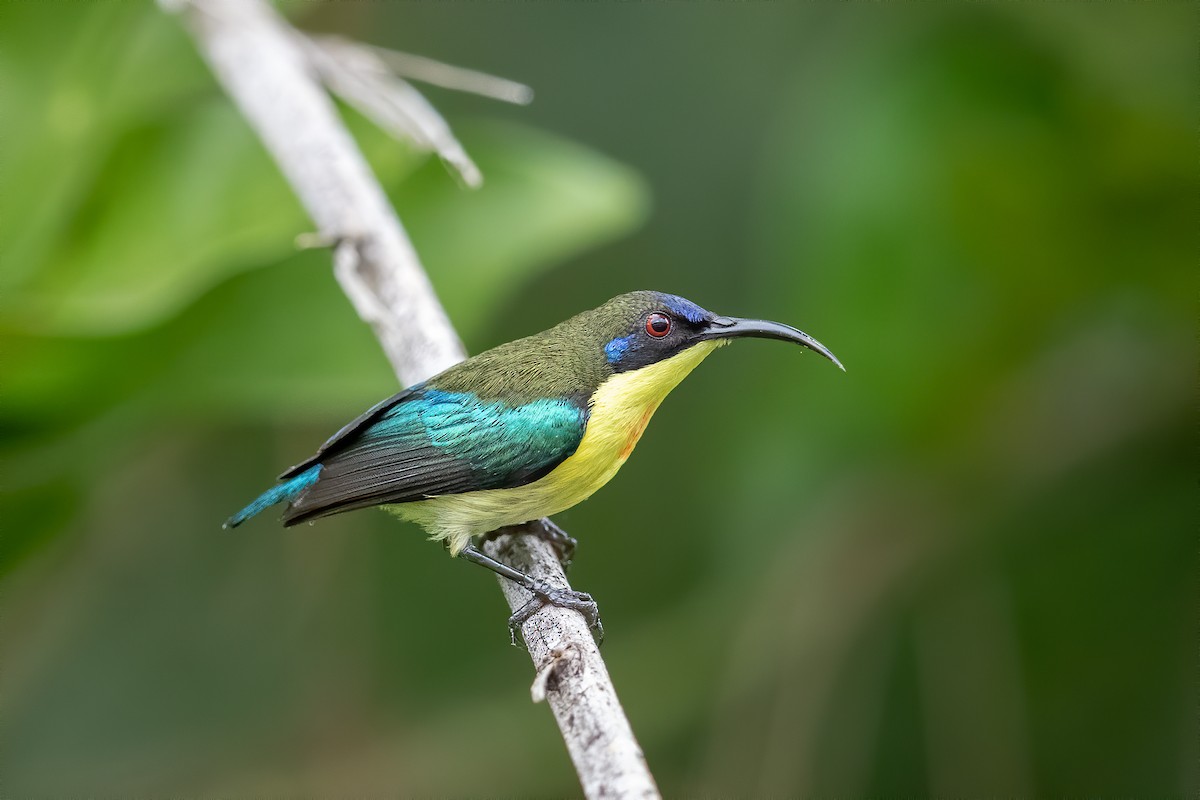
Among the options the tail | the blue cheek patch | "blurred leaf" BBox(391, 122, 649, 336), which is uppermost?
"blurred leaf" BBox(391, 122, 649, 336)

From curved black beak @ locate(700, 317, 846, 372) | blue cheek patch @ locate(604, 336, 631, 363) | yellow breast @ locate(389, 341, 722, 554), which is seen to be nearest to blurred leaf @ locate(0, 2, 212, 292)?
yellow breast @ locate(389, 341, 722, 554)

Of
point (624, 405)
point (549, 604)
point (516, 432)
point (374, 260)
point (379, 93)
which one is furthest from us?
point (379, 93)

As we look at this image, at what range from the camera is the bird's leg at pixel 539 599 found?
289 cm

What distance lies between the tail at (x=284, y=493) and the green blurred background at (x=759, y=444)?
2.11 ft

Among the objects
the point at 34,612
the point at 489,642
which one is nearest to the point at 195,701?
the point at 34,612

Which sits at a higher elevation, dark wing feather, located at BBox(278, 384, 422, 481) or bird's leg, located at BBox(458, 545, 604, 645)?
dark wing feather, located at BBox(278, 384, 422, 481)

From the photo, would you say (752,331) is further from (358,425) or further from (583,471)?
(358,425)

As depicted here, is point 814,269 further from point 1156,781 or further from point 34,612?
point 34,612

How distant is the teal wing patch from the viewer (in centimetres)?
308

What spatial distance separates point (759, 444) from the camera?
15.1ft

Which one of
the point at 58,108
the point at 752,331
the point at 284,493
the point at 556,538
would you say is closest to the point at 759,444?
the point at 556,538

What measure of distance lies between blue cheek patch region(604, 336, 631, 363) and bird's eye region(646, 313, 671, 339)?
0.23ft

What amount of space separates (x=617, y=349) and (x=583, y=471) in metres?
0.38

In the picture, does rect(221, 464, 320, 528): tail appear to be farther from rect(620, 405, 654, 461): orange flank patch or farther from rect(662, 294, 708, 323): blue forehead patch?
rect(662, 294, 708, 323): blue forehead patch
